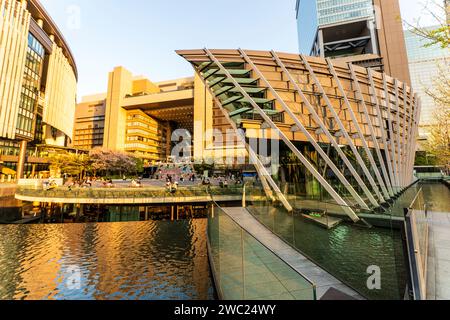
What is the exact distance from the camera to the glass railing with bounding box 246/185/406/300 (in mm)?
4066

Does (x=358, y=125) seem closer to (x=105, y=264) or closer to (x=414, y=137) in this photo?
(x=414, y=137)

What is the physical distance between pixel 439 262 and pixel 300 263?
11.5 feet

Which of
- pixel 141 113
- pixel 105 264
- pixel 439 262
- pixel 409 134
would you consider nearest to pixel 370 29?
pixel 409 134

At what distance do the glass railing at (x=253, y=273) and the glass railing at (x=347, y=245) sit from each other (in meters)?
2.29

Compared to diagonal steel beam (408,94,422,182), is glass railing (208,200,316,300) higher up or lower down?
lower down

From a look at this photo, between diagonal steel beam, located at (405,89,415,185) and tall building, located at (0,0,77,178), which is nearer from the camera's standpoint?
diagonal steel beam, located at (405,89,415,185)

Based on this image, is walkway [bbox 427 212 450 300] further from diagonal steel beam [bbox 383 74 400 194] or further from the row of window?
the row of window

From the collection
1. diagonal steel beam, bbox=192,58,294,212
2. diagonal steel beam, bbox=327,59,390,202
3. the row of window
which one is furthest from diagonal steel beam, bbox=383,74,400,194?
the row of window

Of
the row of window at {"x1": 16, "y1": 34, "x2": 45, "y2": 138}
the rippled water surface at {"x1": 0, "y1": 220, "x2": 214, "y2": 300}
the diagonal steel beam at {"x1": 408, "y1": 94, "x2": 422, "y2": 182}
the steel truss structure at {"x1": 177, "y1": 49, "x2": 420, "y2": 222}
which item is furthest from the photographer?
the row of window at {"x1": 16, "y1": 34, "x2": 45, "y2": 138}

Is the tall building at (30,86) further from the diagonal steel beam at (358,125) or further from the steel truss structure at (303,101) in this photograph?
the diagonal steel beam at (358,125)

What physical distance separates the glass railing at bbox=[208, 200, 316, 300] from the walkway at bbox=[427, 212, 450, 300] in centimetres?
312

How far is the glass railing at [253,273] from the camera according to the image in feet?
9.52

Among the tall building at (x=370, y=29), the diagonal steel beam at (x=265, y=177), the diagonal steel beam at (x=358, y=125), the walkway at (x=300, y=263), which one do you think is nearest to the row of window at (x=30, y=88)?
the diagonal steel beam at (x=265, y=177)
